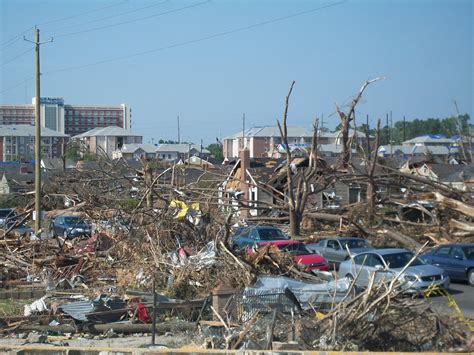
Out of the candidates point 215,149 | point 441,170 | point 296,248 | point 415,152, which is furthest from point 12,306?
point 215,149

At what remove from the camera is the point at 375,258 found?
20.2 m

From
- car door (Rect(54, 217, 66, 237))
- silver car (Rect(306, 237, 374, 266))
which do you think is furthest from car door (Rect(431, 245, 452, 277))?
car door (Rect(54, 217, 66, 237))

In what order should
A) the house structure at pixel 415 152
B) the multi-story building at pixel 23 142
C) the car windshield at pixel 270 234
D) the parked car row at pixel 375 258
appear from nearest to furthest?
the parked car row at pixel 375 258 → the car windshield at pixel 270 234 → the house structure at pixel 415 152 → the multi-story building at pixel 23 142

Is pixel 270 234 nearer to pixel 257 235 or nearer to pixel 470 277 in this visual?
pixel 257 235

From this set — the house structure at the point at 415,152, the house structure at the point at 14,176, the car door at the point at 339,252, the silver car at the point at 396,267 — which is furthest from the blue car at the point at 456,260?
the house structure at the point at 415,152

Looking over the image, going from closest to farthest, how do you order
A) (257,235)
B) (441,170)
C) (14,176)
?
(257,235) → (441,170) → (14,176)

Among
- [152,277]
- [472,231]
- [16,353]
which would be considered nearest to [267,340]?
[16,353]

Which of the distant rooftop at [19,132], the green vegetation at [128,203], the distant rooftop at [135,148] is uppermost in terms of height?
the distant rooftop at [19,132]

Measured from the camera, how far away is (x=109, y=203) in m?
26.8

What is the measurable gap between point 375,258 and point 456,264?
3.67m

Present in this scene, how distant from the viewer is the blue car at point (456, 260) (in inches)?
858

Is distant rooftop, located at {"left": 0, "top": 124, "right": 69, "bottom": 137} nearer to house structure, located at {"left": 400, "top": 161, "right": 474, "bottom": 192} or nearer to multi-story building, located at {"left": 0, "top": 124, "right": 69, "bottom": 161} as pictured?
multi-story building, located at {"left": 0, "top": 124, "right": 69, "bottom": 161}

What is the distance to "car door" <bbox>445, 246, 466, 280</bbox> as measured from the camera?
2197 cm

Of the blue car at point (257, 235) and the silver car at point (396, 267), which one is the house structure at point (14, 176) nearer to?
the blue car at point (257, 235)
